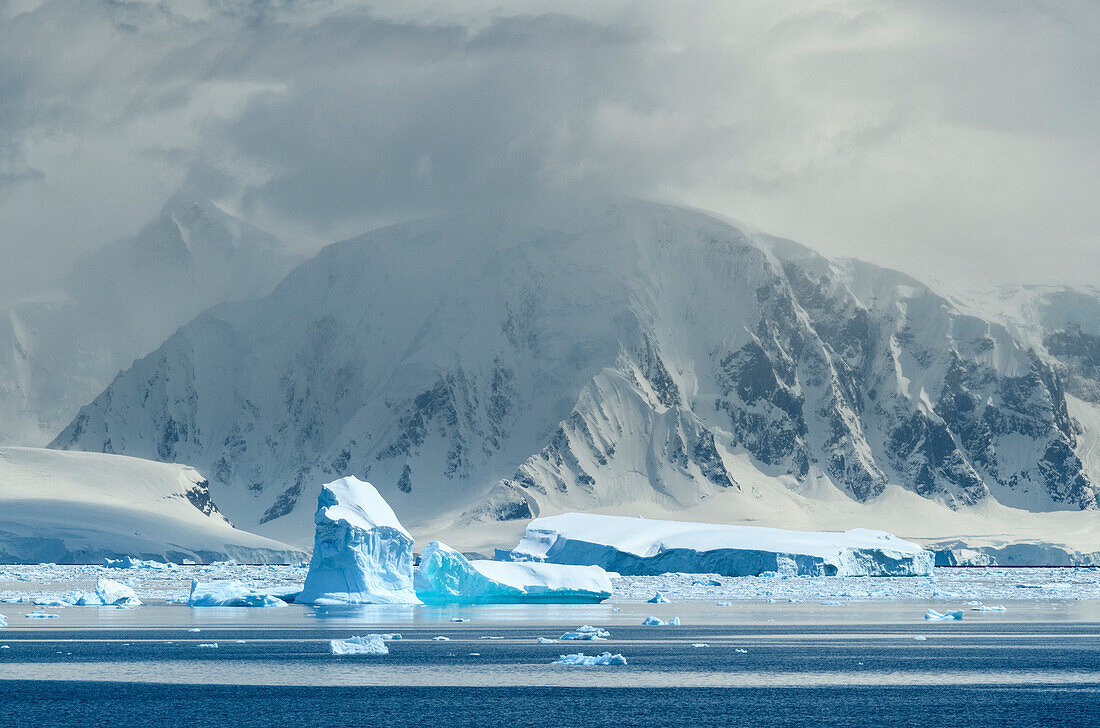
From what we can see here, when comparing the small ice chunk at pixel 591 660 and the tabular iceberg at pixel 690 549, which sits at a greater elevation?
the tabular iceberg at pixel 690 549

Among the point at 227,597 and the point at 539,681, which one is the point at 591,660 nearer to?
the point at 539,681

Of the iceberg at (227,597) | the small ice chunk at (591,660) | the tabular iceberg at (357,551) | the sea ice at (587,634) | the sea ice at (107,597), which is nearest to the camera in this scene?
the small ice chunk at (591,660)

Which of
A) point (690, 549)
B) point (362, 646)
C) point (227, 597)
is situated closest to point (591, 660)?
point (362, 646)

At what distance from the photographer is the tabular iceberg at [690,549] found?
156500mm

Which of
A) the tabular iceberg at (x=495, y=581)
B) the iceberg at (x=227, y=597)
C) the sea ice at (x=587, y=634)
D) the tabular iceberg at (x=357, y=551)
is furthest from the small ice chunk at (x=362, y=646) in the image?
the iceberg at (x=227, y=597)

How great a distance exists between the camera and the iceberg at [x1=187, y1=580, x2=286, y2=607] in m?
94.6

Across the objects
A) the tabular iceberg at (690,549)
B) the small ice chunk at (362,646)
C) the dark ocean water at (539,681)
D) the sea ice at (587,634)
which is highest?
the tabular iceberg at (690,549)

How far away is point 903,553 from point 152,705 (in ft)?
445


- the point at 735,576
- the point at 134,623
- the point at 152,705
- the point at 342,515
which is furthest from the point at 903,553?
the point at 152,705

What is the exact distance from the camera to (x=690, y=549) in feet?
516

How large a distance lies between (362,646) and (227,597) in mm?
41881

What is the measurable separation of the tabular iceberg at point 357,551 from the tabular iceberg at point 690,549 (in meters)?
61.3

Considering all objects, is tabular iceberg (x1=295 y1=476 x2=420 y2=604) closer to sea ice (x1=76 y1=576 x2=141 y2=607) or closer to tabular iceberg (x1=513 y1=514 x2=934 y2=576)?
sea ice (x1=76 y1=576 x2=141 y2=607)

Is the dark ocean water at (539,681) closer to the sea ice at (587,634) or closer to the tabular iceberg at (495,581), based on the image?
the sea ice at (587,634)
